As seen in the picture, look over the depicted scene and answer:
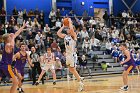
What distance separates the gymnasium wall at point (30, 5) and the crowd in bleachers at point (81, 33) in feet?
5.44

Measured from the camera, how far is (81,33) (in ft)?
84.1

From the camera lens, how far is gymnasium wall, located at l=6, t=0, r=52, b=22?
1133 inches

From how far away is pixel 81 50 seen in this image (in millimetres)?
24641

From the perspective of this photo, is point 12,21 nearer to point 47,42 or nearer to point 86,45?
point 47,42

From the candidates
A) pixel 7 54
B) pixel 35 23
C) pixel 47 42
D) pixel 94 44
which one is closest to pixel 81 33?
pixel 94 44

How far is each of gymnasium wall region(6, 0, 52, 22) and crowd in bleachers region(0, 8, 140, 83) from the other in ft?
5.44

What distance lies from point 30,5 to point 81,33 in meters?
6.43

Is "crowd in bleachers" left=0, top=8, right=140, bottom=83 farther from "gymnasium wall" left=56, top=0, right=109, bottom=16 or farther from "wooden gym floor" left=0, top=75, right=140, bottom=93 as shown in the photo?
"wooden gym floor" left=0, top=75, right=140, bottom=93

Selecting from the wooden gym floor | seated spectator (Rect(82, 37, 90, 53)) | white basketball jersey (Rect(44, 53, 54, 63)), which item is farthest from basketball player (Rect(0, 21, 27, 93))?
seated spectator (Rect(82, 37, 90, 53))

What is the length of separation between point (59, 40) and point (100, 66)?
10.9 feet

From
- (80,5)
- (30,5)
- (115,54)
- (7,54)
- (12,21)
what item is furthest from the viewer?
(80,5)

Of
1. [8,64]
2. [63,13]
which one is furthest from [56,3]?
[8,64]

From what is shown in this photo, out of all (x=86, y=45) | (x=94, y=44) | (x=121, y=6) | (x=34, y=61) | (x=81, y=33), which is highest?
(x=121, y=6)

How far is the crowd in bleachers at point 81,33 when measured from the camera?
22.0 meters
